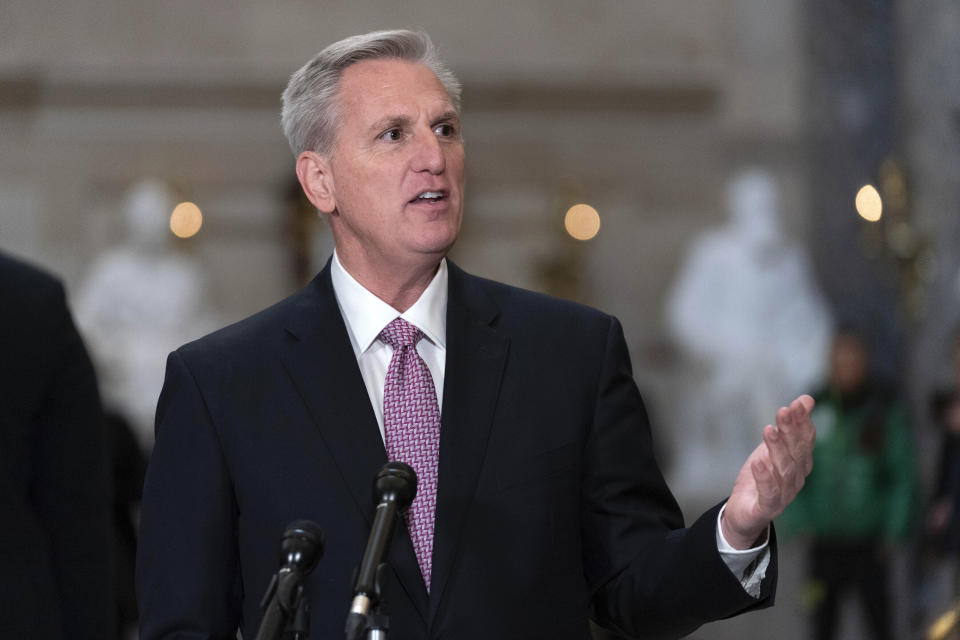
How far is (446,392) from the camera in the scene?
276 cm

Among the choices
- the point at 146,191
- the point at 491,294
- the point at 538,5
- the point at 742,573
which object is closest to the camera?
the point at 742,573

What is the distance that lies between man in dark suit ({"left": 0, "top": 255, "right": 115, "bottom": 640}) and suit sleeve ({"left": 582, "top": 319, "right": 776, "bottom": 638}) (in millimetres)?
1199

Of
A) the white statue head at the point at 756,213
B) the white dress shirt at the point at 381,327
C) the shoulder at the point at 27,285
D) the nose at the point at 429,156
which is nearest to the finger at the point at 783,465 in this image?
the white dress shirt at the point at 381,327

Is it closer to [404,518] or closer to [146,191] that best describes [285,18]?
[146,191]

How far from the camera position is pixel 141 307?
1162cm

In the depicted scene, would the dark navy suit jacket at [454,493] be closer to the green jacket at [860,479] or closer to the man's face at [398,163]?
the man's face at [398,163]

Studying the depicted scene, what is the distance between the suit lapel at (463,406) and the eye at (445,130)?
0.92 ft

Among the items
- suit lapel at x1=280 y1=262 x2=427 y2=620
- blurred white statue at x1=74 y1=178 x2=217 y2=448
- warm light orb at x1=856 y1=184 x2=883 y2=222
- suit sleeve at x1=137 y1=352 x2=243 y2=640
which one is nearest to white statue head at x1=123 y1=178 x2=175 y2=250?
blurred white statue at x1=74 y1=178 x2=217 y2=448

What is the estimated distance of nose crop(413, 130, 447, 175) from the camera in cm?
278

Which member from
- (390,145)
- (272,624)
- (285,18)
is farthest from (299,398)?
(285,18)

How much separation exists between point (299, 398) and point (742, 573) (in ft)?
2.75

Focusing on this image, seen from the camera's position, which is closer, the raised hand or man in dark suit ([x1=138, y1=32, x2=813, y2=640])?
the raised hand

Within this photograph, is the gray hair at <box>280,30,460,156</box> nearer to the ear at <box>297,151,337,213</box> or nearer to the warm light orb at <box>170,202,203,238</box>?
the ear at <box>297,151,337,213</box>

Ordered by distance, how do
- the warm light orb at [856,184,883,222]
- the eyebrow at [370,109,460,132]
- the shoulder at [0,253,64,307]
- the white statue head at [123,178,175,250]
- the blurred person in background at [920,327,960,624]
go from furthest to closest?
the white statue head at [123,178,175,250], the warm light orb at [856,184,883,222], the blurred person in background at [920,327,960,624], the shoulder at [0,253,64,307], the eyebrow at [370,109,460,132]
